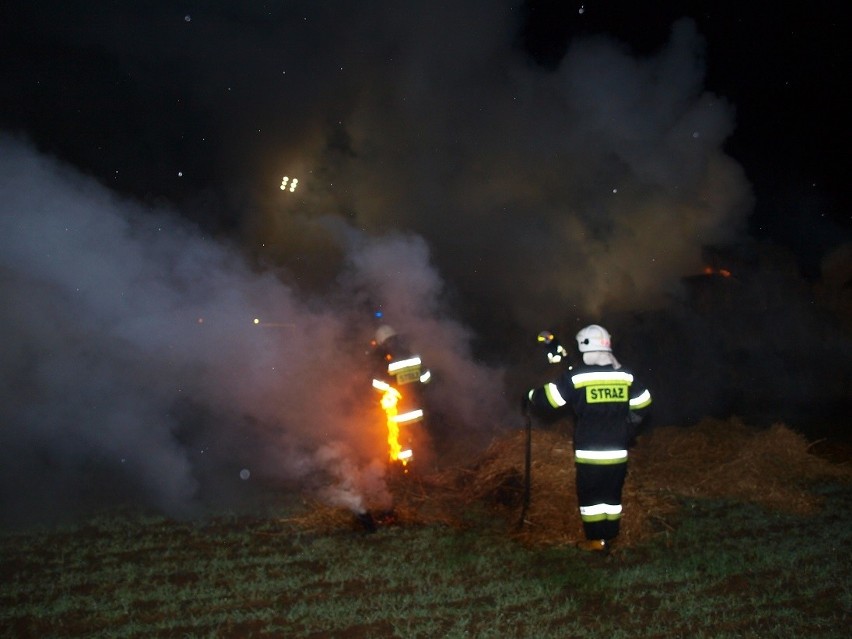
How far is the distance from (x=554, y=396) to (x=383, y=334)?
2701mm

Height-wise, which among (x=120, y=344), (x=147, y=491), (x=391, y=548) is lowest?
(x=391, y=548)

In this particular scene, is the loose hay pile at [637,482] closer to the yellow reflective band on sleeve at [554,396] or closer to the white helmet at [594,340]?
the yellow reflective band on sleeve at [554,396]

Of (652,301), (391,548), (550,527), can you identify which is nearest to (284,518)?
(391,548)

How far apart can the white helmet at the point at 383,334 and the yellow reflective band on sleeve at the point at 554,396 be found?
2.56 m

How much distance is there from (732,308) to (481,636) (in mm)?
13047

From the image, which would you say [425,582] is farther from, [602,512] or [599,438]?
[599,438]

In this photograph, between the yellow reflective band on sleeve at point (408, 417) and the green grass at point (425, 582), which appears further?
the yellow reflective band on sleeve at point (408, 417)

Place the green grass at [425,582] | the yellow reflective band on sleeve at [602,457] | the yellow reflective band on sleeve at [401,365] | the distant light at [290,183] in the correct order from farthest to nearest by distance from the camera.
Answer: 1. the distant light at [290,183]
2. the yellow reflective band on sleeve at [401,365]
3. the yellow reflective band on sleeve at [602,457]
4. the green grass at [425,582]

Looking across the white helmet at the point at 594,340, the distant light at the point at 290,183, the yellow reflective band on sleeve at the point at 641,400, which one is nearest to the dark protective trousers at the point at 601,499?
the yellow reflective band on sleeve at the point at 641,400

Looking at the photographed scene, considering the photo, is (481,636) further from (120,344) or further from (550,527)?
(120,344)

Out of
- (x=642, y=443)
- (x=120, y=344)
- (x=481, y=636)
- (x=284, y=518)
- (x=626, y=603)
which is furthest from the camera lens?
(x=642, y=443)

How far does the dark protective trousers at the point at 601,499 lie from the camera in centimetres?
498

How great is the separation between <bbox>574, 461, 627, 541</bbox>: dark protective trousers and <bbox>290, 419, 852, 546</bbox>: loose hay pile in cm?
32

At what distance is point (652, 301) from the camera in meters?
14.2
